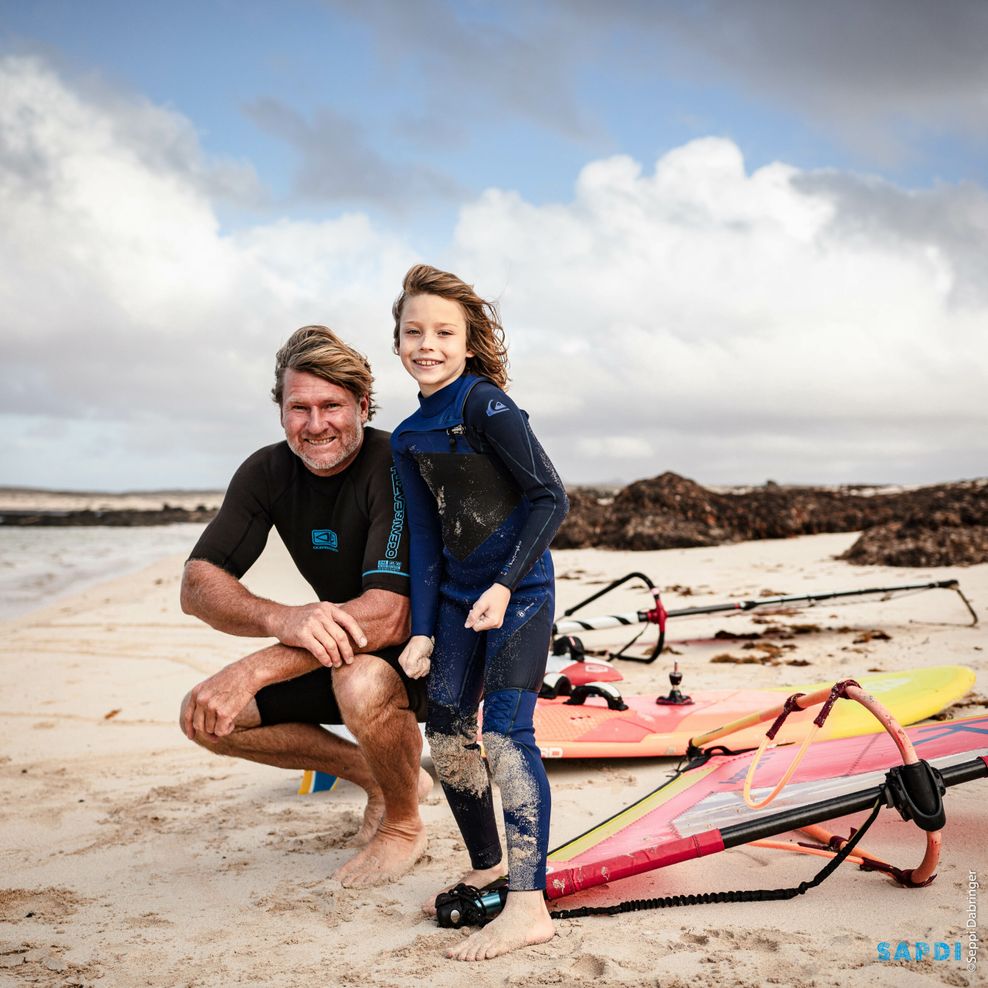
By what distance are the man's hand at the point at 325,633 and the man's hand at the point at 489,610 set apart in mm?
574

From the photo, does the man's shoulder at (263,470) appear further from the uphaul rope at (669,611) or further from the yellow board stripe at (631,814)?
the uphaul rope at (669,611)

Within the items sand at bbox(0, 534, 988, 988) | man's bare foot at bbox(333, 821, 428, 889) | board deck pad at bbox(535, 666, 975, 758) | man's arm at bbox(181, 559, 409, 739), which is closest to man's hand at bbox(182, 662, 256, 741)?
man's arm at bbox(181, 559, 409, 739)

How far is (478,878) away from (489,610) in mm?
815

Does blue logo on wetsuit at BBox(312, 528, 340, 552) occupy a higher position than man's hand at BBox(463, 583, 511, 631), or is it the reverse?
blue logo on wetsuit at BBox(312, 528, 340, 552)

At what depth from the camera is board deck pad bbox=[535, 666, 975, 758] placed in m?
3.45

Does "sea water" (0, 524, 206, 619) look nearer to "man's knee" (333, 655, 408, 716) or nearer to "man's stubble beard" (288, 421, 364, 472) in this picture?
"man's stubble beard" (288, 421, 364, 472)

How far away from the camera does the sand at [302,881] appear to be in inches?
80.4

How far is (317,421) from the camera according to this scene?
2.89 meters

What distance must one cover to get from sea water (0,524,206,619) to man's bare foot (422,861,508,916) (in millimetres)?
8365

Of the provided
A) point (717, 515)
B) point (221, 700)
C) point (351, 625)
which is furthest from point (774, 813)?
point (717, 515)

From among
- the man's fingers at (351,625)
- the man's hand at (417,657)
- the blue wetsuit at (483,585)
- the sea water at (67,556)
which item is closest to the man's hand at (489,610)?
the blue wetsuit at (483,585)

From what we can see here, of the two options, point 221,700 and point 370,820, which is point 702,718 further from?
point 221,700

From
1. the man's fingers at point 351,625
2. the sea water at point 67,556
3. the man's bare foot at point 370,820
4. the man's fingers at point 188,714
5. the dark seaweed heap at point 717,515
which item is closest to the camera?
the man's fingers at point 351,625

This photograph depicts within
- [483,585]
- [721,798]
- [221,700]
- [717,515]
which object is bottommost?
[721,798]
